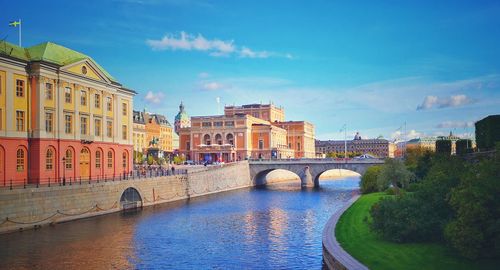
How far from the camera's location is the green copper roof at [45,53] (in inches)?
2173

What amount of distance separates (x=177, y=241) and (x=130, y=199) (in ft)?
79.7

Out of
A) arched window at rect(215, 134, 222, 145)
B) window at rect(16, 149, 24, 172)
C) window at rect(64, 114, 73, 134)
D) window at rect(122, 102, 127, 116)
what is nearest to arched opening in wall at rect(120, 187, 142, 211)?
window at rect(64, 114, 73, 134)

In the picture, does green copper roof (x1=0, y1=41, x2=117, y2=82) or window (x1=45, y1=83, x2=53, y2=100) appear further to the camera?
window (x1=45, y1=83, x2=53, y2=100)

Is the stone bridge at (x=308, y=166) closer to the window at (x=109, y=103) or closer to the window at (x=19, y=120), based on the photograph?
the window at (x=109, y=103)

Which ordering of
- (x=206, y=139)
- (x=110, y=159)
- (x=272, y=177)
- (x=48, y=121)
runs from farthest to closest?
(x=206, y=139) < (x=272, y=177) < (x=110, y=159) < (x=48, y=121)

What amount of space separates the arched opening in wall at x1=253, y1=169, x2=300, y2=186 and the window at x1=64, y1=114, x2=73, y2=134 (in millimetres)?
63956

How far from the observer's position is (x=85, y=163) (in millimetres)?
64062

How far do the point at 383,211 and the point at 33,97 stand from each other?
4119cm

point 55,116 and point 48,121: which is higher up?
point 55,116

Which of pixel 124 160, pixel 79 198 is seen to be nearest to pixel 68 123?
pixel 79 198

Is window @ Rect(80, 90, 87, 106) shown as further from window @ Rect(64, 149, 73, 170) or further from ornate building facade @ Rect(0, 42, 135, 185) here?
window @ Rect(64, 149, 73, 170)

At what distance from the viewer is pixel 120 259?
35875mm

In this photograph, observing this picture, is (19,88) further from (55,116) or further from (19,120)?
(55,116)

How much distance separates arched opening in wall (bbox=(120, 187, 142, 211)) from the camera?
2483 inches
